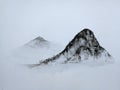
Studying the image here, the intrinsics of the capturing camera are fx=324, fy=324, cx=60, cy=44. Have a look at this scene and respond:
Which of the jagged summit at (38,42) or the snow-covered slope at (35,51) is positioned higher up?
the jagged summit at (38,42)

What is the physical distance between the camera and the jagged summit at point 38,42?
5.19ft

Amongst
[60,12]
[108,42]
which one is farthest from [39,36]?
[108,42]

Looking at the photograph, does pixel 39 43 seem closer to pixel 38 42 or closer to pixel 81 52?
pixel 38 42

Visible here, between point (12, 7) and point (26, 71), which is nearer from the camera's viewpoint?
point (26, 71)

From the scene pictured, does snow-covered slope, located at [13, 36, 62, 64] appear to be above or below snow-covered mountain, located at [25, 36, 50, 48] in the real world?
below

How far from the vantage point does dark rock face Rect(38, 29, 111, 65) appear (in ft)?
5.13

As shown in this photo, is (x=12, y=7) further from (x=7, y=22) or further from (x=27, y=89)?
(x=27, y=89)

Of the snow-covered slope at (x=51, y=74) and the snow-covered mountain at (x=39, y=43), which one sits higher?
the snow-covered mountain at (x=39, y=43)

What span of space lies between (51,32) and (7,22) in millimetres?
229

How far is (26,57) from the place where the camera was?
1.59 m

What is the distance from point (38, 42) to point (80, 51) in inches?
8.3

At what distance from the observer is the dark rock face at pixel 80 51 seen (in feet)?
5.13

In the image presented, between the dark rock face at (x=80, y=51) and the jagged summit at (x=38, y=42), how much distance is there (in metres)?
0.08

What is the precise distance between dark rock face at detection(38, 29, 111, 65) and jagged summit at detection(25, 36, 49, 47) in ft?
0.27
